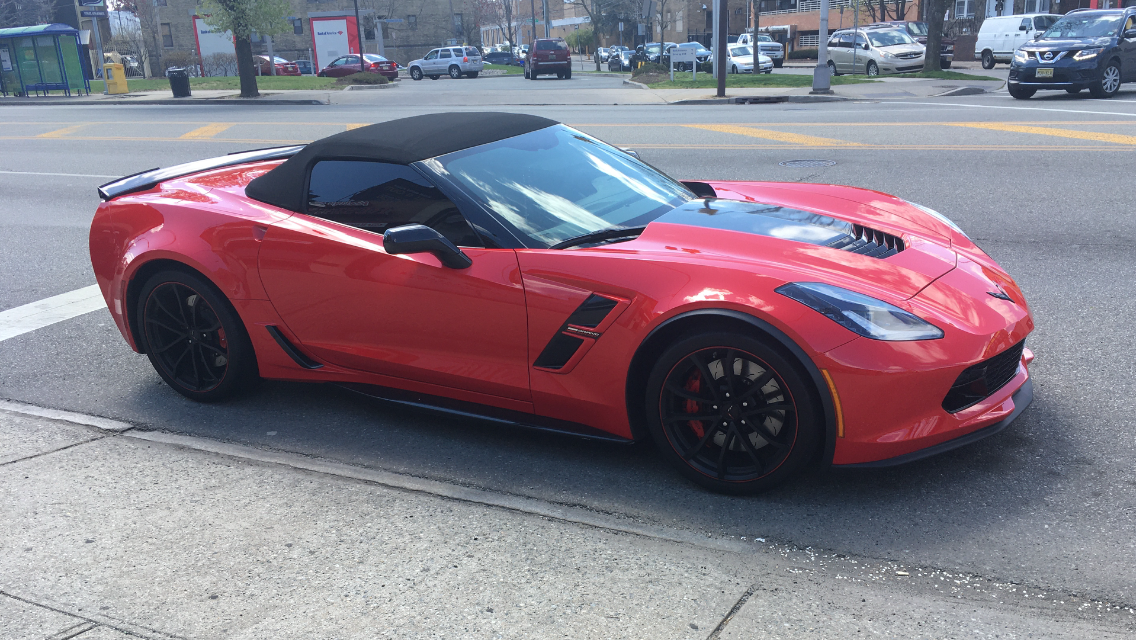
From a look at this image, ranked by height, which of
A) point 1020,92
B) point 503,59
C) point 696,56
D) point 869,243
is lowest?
point 1020,92

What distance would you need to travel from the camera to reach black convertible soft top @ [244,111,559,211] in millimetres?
4062

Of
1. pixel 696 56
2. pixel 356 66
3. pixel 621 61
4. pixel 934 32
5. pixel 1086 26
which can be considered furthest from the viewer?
pixel 621 61

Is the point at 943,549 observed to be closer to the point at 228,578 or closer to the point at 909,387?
the point at 909,387

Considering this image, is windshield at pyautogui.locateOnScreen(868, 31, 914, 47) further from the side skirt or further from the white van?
the side skirt

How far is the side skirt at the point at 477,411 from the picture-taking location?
365 centimetres

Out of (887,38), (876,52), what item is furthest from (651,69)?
(876,52)

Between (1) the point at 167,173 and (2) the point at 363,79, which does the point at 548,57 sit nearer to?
(2) the point at 363,79

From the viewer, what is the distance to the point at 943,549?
300 cm

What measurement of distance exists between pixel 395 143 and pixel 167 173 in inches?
72.4

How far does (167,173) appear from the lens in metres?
5.18

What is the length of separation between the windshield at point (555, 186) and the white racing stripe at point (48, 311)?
149 inches

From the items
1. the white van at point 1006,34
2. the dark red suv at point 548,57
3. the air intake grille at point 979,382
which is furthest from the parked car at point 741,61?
the air intake grille at point 979,382

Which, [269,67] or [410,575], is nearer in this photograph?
[410,575]

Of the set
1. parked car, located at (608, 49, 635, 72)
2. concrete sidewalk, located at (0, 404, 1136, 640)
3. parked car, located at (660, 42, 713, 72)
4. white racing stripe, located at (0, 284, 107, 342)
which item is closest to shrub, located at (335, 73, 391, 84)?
parked car, located at (660, 42, 713, 72)
